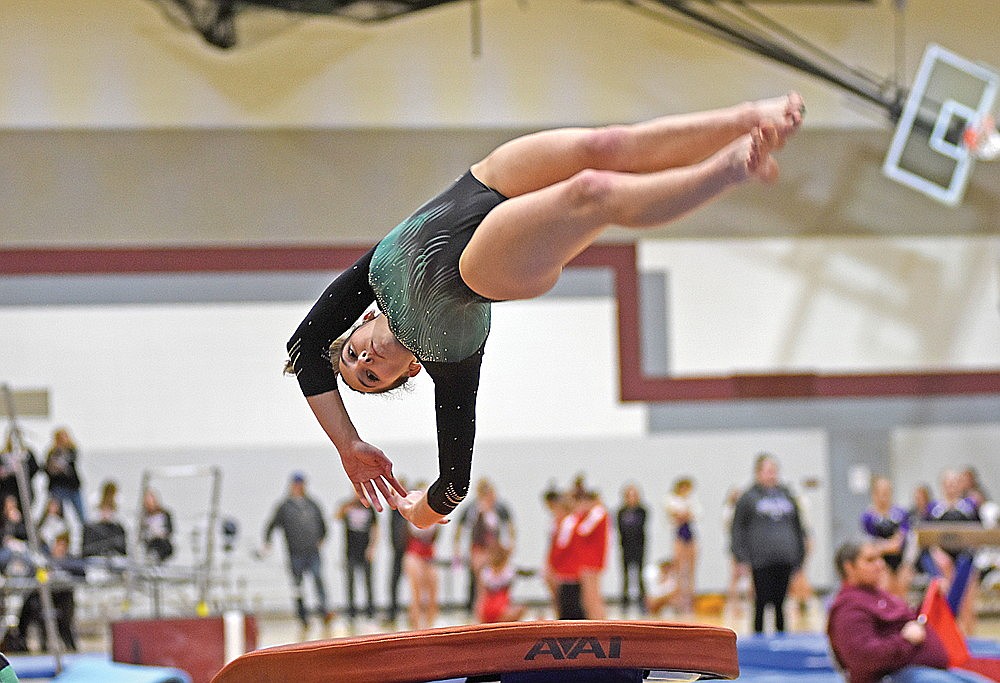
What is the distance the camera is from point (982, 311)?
47.0 ft

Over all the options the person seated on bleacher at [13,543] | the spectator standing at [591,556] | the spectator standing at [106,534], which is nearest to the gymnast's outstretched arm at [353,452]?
the spectator standing at [591,556]

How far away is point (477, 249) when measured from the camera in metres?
3.08

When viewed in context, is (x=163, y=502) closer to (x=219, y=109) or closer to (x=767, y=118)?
(x=219, y=109)

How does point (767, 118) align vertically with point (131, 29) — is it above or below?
below

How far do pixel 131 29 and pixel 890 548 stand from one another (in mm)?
9579

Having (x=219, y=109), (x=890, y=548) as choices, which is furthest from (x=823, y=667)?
(x=219, y=109)

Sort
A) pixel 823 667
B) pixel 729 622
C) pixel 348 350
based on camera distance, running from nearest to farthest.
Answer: pixel 348 350 < pixel 823 667 < pixel 729 622

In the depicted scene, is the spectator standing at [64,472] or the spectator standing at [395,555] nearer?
the spectator standing at [64,472]

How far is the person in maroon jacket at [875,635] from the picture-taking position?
5.69 meters

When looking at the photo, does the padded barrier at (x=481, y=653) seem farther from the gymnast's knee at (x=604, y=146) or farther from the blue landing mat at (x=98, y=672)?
the blue landing mat at (x=98, y=672)

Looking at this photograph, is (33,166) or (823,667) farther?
(33,166)

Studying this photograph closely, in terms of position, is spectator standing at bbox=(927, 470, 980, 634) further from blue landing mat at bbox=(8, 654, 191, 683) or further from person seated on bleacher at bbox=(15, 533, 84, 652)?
person seated on bleacher at bbox=(15, 533, 84, 652)

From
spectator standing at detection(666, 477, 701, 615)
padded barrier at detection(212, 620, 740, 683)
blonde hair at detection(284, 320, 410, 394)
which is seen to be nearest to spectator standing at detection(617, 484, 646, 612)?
spectator standing at detection(666, 477, 701, 615)

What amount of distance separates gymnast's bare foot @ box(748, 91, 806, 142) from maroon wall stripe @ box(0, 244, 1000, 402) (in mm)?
10418
